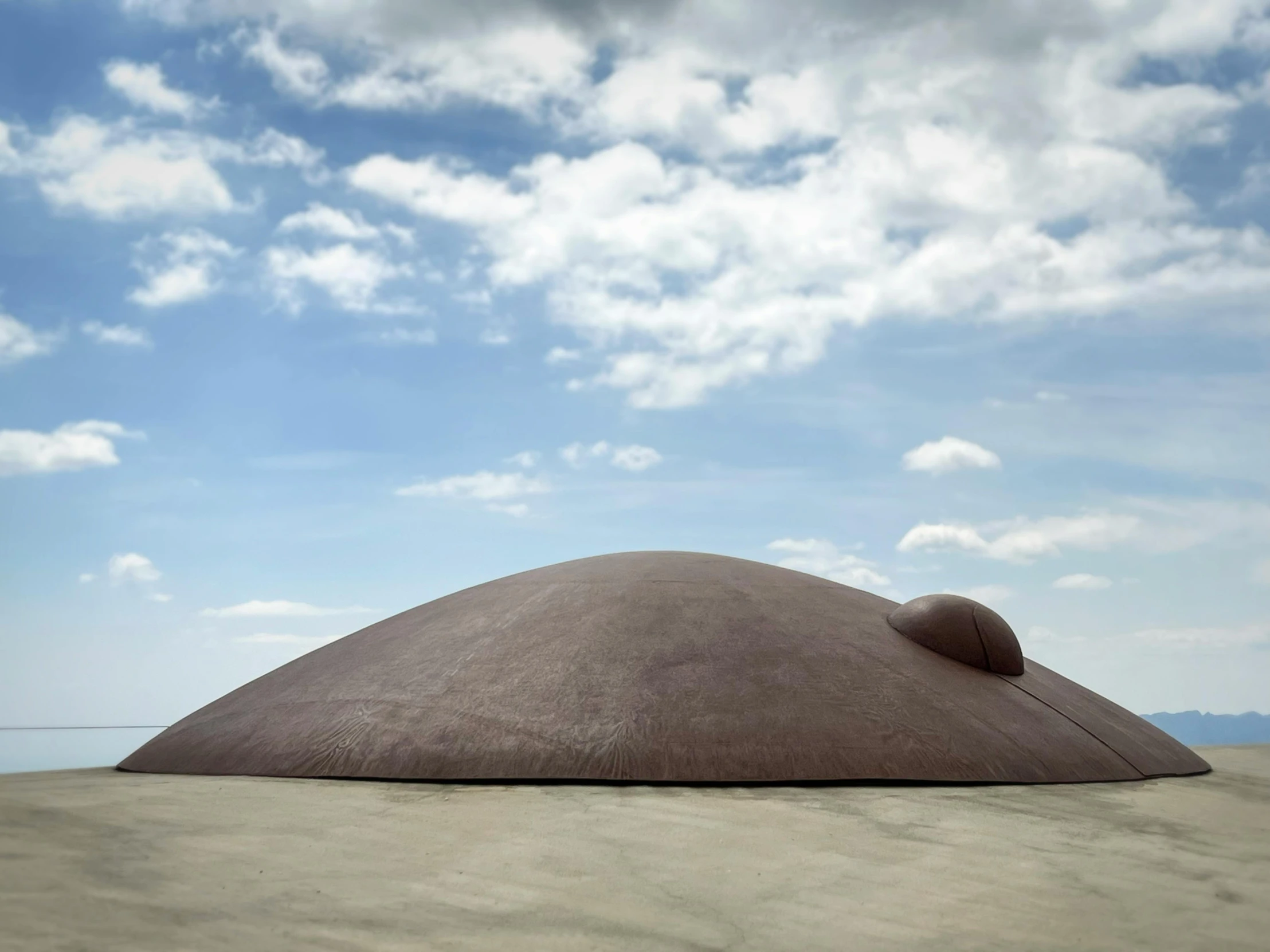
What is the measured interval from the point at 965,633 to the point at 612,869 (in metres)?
3.93

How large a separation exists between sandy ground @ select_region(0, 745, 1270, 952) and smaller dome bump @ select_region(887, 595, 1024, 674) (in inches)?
62.5

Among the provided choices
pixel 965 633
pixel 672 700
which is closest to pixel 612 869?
pixel 672 700

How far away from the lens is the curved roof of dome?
17.8ft

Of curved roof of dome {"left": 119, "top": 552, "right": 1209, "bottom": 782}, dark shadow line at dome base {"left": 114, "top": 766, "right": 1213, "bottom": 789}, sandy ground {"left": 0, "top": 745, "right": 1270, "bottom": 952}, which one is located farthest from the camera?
curved roof of dome {"left": 119, "top": 552, "right": 1209, "bottom": 782}

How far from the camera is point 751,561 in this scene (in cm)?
820

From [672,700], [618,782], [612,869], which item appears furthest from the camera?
[672,700]

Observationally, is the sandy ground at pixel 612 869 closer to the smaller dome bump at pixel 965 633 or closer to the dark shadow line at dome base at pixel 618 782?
the dark shadow line at dome base at pixel 618 782

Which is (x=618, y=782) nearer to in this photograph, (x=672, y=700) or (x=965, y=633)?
(x=672, y=700)

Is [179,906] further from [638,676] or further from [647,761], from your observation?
[638,676]

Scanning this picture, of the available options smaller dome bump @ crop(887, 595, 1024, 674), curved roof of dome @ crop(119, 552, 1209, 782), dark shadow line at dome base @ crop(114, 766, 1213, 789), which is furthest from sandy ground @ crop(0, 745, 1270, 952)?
smaller dome bump @ crop(887, 595, 1024, 674)

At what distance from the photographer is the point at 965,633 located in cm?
691

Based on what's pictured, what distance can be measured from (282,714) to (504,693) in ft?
4.85

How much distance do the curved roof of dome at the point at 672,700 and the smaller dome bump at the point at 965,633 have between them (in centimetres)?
1

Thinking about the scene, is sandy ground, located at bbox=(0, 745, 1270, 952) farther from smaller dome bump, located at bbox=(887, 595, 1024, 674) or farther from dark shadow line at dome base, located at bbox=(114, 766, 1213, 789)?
smaller dome bump, located at bbox=(887, 595, 1024, 674)
